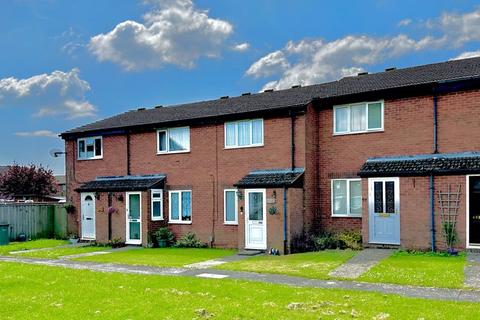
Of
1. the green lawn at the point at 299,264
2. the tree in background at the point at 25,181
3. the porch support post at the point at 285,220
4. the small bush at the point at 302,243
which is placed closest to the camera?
the green lawn at the point at 299,264

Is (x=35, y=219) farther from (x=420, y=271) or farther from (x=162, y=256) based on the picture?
(x=420, y=271)

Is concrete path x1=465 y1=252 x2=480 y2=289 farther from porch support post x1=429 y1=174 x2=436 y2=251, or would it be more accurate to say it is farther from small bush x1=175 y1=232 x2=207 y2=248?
small bush x1=175 y1=232 x2=207 y2=248

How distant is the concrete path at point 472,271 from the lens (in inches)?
430

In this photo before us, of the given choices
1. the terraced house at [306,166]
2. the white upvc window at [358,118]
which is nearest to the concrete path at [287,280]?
the terraced house at [306,166]

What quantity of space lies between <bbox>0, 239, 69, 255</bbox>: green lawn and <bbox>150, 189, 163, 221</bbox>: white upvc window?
5451 millimetres

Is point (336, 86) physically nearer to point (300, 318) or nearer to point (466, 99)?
point (466, 99)

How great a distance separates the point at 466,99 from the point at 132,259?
1309 centimetres

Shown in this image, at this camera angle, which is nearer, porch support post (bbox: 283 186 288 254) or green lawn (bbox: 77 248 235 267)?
green lawn (bbox: 77 248 235 267)

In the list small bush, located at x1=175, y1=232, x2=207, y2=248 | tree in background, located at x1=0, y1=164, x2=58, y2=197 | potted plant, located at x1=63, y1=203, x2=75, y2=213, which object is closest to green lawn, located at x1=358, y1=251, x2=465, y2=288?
small bush, located at x1=175, y1=232, x2=207, y2=248

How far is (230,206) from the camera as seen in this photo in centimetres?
2034

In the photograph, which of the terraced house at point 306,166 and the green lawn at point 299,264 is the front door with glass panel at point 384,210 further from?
the green lawn at point 299,264

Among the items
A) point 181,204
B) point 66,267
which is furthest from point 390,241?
point 66,267

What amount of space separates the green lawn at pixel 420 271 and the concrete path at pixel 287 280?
569 mm

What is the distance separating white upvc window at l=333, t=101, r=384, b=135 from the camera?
18.2 meters
